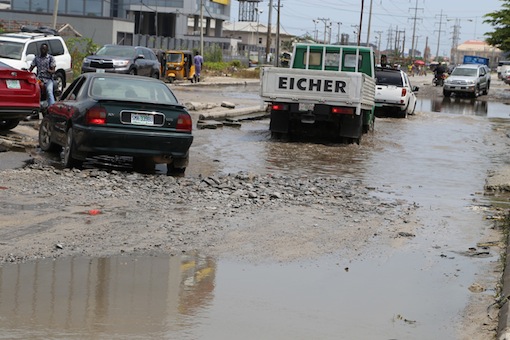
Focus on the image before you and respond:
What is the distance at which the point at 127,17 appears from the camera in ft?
309

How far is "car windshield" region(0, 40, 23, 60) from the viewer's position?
24.7 meters

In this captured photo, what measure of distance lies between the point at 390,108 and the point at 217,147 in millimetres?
13286

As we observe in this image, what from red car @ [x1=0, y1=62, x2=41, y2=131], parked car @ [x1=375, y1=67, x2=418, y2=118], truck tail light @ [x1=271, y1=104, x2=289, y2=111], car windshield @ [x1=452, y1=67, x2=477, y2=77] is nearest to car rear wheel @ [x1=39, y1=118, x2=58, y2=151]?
red car @ [x1=0, y1=62, x2=41, y2=131]

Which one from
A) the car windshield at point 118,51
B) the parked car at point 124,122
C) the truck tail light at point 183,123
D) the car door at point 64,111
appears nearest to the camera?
the parked car at point 124,122

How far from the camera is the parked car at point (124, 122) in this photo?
12.4 metres

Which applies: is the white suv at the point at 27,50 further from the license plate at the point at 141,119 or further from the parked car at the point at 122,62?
the license plate at the point at 141,119

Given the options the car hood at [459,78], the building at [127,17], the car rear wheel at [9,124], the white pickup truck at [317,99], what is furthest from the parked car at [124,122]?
the building at [127,17]

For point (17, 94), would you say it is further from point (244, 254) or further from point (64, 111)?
point (244, 254)

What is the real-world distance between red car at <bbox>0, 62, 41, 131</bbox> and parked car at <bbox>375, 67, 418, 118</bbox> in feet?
50.2

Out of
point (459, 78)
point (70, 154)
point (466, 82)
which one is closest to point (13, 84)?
point (70, 154)

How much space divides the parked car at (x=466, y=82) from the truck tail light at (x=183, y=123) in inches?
1463

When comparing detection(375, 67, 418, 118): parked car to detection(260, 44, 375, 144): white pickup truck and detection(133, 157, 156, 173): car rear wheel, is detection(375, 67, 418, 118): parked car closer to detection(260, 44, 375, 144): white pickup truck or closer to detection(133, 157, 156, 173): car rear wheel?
detection(260, 44, 375, 144): white pickup truck

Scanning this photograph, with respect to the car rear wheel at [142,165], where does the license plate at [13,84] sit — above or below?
above

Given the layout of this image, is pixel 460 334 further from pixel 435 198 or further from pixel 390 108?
pixel 390 108
